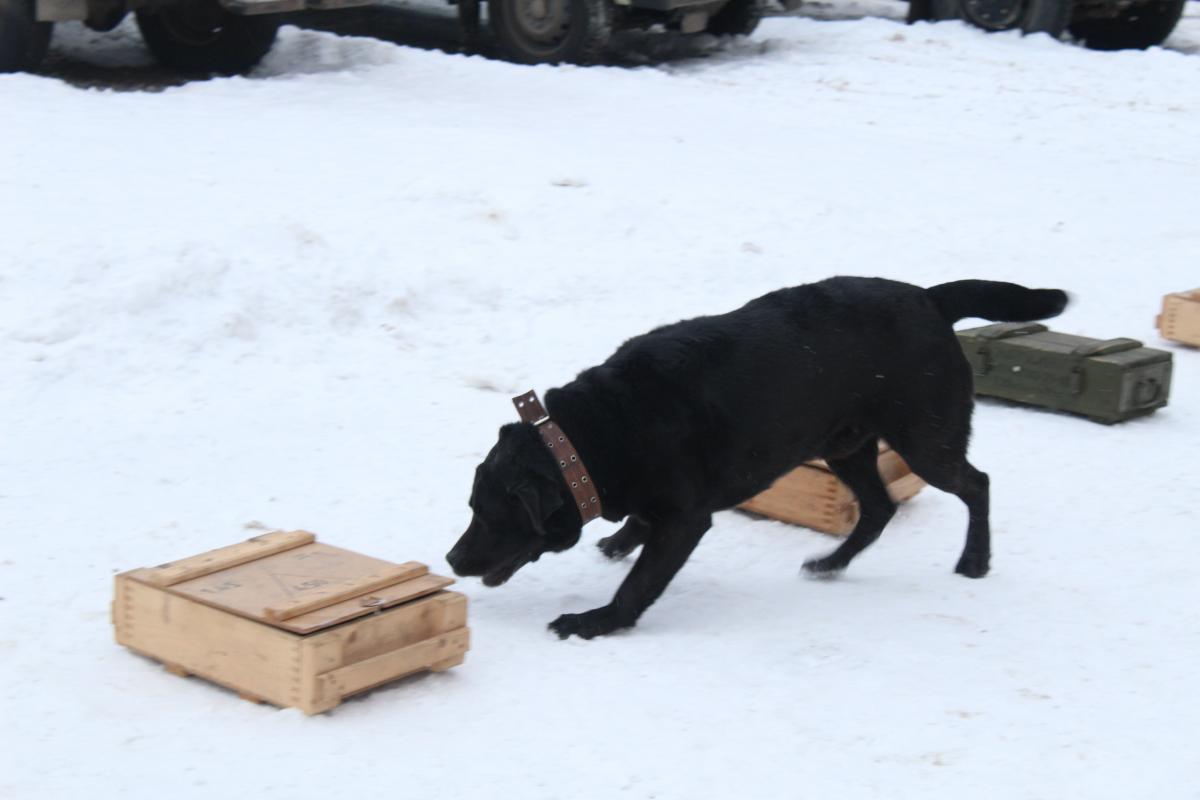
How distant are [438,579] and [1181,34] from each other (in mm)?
15091

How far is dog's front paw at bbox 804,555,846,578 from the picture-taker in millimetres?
5535

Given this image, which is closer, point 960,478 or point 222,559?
point 222,559

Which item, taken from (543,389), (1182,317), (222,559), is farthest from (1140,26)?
(222,559)

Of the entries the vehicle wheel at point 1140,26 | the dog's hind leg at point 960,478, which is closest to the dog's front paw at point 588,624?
the dog's hind leg at point 960,478

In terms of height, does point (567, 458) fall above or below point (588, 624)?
above

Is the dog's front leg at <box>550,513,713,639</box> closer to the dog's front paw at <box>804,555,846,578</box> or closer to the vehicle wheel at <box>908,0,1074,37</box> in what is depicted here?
the dog's front paw at <box>804,555,846,578</box>

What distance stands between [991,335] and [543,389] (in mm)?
2319

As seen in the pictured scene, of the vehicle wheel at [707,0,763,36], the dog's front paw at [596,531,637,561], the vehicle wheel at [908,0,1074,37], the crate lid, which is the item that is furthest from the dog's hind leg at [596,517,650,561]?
the vehicle wheel at [908,0,1074,37]

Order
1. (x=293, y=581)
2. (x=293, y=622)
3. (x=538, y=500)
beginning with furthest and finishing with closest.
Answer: (x=538, y=500), (x=293, y=581), (x=293, y=622)

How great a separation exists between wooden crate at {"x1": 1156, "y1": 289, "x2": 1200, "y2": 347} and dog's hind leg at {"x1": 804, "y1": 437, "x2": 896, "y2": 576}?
3338mm

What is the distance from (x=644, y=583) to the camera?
193 inches

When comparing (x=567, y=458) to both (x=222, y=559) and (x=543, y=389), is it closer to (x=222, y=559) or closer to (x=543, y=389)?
(x=222, y=559)

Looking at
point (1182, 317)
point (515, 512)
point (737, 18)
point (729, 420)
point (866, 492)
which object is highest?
point (737, 18)

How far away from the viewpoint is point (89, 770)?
3793 millimetres
